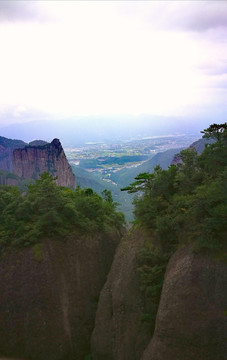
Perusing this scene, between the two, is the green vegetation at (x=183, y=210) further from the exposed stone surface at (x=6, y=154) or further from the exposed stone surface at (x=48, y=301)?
the exposed stone surface at (x=6, y=154)

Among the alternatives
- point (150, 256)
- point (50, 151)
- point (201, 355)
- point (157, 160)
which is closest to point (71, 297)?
point (150, 256)

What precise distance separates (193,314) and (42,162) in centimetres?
7052

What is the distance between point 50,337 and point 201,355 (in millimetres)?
9134

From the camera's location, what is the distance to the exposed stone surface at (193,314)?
12594 millimetres

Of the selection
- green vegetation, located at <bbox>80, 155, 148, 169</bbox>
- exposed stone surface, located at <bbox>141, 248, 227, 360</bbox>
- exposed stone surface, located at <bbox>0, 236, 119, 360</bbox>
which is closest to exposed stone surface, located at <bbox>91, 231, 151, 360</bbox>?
exposed stone surface, located at <bbox>0, 236, 119, 360</bbox>

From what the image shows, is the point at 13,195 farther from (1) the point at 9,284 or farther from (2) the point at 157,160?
(2) the point at 157,160

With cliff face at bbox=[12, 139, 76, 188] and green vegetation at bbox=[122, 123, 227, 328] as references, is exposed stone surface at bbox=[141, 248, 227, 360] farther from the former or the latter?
cliff face at bbox=[12, 139, 76, 188]

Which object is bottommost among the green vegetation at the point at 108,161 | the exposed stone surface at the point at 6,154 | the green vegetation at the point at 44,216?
the green vegetation at the point at 108,161

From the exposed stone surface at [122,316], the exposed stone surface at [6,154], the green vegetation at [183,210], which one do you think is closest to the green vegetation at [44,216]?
the green vegetation at [183,210]

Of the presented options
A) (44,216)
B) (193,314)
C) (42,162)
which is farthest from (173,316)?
(42,162)

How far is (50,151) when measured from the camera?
260 feet

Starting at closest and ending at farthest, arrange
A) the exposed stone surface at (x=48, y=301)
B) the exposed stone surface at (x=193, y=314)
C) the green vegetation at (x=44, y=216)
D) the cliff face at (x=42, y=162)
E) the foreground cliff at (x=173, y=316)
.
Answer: the exposed stone surface at (x=193, y=314) < the foreground cliff at (x=173, y=316) < the exposed stone surface at (x=48, y=301) < the green vegetation at (x=44, y=216) < the cliff face at (x=42, y=162)

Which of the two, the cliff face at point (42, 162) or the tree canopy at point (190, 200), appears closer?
the tree canopy at point (190, 200)

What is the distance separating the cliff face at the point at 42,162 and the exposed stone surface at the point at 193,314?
65336 mm
